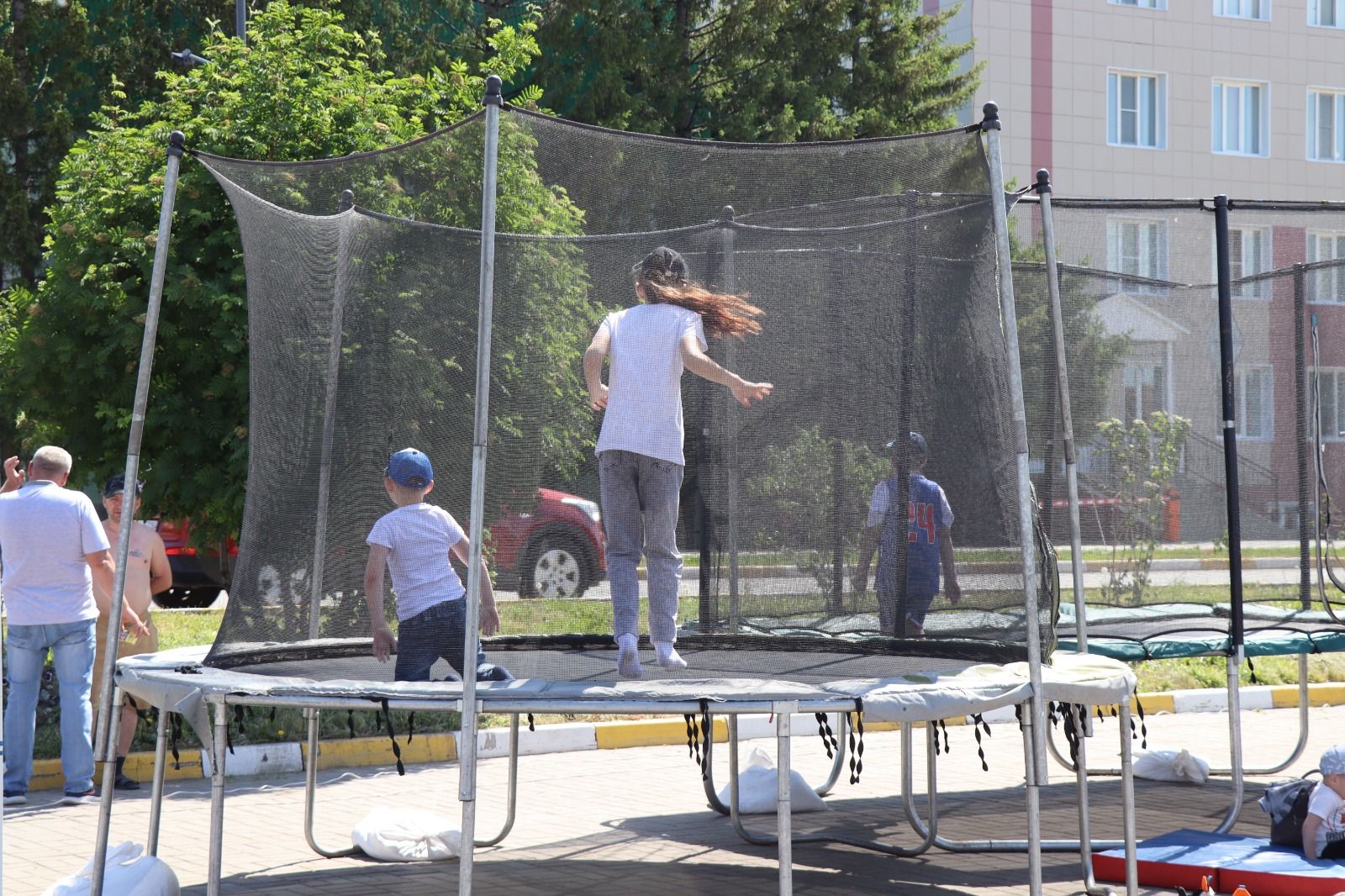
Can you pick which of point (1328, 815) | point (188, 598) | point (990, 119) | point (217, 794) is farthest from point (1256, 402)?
point (188, 598)

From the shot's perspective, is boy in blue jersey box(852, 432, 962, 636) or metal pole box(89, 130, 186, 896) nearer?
metal pole box(89, 130, 186, 896)

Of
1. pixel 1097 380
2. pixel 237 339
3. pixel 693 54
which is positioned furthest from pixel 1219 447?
pixel 693 54

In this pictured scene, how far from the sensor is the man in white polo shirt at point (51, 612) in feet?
24.3

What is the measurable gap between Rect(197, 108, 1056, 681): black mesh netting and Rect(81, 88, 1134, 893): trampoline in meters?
0.01

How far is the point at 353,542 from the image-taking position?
562cm

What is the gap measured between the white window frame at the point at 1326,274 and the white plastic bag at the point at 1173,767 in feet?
8.29

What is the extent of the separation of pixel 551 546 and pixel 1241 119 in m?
31.9

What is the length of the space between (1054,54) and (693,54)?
11947 mm

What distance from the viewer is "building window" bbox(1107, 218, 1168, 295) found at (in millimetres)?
7496

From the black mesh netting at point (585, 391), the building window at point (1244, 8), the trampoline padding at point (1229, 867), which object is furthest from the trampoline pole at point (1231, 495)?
the building window at point (1244, 8)

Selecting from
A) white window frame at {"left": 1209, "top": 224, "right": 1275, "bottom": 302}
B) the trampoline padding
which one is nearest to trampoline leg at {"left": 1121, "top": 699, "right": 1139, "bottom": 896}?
the trampoline padding

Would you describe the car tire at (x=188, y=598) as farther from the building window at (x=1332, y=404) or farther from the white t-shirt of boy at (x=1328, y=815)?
the white t-shirt of boy at (x=1328, y=815)

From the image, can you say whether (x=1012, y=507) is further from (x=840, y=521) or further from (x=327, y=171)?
(x=327, y=171)

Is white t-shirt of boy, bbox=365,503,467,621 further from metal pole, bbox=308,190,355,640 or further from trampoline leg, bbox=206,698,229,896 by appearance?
trampoline leg, bbox=206,698,229,896
